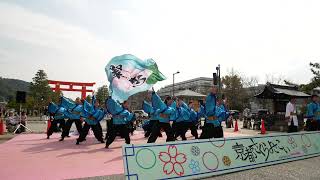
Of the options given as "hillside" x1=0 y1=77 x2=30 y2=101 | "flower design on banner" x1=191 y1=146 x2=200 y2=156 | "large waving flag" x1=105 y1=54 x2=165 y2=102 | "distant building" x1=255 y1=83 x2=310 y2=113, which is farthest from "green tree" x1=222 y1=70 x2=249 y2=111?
"hillside" x1=0 y1=77 x2=30 y2=101

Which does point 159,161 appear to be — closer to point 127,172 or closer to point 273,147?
point 127,172

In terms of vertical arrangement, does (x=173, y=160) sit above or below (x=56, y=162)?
above

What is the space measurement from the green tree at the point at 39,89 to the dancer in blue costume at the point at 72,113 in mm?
50751

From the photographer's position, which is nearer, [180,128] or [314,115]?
[314,115]

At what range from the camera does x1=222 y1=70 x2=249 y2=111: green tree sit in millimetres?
57281

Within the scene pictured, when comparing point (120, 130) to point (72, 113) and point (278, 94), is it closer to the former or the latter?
point (72, 113)

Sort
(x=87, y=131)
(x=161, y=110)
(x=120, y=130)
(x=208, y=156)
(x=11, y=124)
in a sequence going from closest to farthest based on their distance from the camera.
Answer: (x=208, y=156) < (x=161, y=110) < (x=120, y=130) < (x=87, y=131) < (x=11, y=124)

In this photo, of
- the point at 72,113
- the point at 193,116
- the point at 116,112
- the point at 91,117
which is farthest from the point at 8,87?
the point at 116,112

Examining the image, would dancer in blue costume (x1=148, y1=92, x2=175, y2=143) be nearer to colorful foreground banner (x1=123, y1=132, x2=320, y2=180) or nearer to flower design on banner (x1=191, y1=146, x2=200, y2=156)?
colorful foreground banner (x1=123, y1=132, x2=320, y2=180)

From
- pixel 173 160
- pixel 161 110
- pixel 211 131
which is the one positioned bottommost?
pixel 173 160

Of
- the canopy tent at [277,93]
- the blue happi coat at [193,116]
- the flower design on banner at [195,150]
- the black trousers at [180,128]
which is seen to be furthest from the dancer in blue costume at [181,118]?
the canopy tent at [277,93]

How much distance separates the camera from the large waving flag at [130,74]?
48.5 ft

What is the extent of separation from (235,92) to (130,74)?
45.0 meters

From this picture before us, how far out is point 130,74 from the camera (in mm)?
15117
